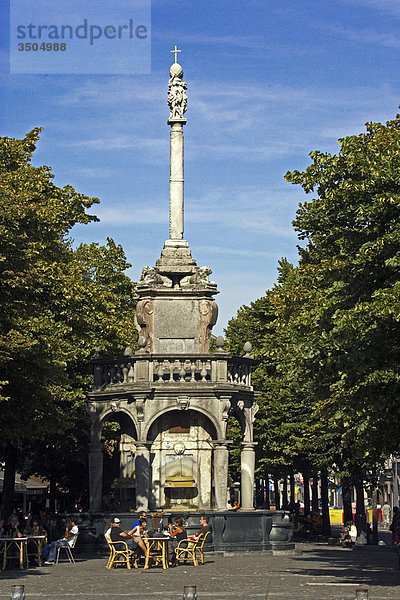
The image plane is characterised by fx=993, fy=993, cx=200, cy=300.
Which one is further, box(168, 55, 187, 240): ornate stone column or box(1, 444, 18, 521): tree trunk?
box(1, 444, 18, 521): tree trunk

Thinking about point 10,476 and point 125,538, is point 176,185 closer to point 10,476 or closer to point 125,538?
point 125,538

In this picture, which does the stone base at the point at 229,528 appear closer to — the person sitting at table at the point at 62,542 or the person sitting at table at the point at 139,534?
the person sitting at table at the point at 139,534

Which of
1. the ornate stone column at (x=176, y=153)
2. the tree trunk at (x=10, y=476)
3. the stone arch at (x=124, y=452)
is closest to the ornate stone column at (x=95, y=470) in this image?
the stone arch at (x=124, y=452)

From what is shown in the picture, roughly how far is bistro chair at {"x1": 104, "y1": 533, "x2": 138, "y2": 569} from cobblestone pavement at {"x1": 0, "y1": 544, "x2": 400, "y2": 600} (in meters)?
0.30

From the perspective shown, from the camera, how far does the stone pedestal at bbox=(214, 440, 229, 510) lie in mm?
28625

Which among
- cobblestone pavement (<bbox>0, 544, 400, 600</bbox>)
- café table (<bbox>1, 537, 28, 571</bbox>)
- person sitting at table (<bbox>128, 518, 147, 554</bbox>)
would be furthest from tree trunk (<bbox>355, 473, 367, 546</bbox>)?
café table (<bbox>1, 537, 28, 571</bbox>)

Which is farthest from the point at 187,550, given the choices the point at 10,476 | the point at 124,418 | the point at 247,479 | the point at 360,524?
the point at 360,524

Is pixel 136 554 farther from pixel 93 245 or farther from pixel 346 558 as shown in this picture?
pixel 93 245

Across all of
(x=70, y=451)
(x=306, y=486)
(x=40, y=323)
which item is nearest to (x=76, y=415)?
(x=70, y=451)

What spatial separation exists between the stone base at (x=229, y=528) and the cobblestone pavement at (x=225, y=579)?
0.33 m

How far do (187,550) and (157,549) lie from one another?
78cm

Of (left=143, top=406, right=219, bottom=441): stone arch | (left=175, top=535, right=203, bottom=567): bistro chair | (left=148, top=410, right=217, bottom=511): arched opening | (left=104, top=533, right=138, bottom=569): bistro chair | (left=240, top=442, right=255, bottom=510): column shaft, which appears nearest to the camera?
(left=104, top=533, right=138, bottom=569): bistro chair

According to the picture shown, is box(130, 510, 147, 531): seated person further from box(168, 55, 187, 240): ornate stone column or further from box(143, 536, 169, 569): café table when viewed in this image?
box(168, 55, 187, 240): ornate stone column

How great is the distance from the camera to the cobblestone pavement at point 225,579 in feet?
59.7
